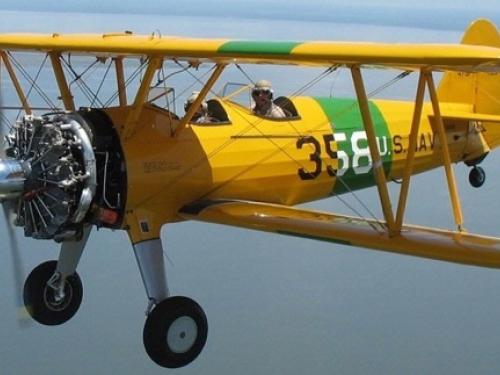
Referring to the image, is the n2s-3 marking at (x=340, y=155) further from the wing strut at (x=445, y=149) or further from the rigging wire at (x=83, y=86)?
the rigging wire at (x=83, y=86)

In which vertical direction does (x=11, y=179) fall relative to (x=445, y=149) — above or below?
above

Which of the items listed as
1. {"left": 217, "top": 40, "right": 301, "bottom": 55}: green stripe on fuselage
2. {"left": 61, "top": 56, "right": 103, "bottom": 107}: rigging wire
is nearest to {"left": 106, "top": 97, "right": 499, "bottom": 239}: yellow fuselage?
{"left": 61, "top": 56, "right": 103, "bottom": 107}: rigging wire

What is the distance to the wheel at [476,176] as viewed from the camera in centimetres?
1210

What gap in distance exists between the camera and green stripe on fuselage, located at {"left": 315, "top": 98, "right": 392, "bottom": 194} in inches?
375

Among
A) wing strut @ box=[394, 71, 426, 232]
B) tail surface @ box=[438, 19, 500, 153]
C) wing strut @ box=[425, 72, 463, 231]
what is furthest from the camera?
tail surface @ box=[438, 19, 500, 153]

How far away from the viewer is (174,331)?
769 centimetres

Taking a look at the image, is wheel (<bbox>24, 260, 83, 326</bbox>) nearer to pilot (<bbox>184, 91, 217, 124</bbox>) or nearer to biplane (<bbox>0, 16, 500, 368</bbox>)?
biplane (<bbox>0, 16, 500, 368</bbox>)

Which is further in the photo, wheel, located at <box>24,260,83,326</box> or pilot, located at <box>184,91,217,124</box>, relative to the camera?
wheel, located at <box>24,260,83,326</box>

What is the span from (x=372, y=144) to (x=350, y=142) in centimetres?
249

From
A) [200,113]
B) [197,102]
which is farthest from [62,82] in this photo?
[197,102]

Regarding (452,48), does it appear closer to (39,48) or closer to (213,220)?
(213,220)

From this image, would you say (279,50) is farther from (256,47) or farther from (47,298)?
(47,298)

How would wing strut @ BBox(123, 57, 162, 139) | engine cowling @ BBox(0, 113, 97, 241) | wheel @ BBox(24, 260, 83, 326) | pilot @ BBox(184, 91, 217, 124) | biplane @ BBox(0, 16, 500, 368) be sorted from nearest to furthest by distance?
biplane @ BBox(0, 16, 500, 368), engine cowling @ BBox(0, 113, 97, 241), wing strut @ BBox(123, 57, 162, 139), pilot @ BBox(184, 91, 217, 124), wheel @ BBox(24, 260, 83, 326)

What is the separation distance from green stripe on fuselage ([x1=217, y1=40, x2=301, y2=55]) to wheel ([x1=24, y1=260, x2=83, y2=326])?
115 inches
